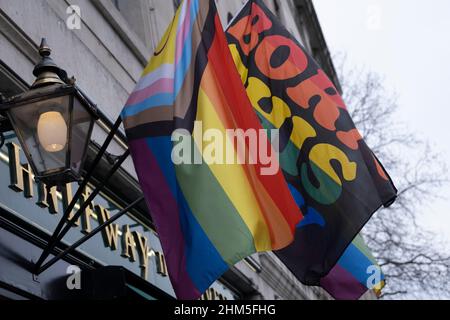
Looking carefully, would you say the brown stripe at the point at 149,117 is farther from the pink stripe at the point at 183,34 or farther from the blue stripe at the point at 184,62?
the pink stripe at the point at 183,34

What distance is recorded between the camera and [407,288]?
77.6 feet

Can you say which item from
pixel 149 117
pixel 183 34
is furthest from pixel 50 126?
pixel 183 34

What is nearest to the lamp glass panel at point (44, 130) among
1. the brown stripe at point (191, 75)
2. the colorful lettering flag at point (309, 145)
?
the brown stripe at point (191, 75)

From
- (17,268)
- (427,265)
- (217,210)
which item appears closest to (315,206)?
(217,210)

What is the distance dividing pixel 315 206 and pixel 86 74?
285cm

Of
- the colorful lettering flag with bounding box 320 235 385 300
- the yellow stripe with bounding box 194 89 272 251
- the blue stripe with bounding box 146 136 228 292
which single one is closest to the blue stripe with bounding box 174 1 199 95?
the yellow stripe with bounding box 194 89 272 251

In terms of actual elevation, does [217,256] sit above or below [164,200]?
below

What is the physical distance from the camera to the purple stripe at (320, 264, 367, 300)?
325 inches

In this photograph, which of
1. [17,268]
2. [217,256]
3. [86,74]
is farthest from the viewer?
[86,74]

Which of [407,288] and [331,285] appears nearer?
[331,285]

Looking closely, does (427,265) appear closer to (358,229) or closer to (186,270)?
(358,229)

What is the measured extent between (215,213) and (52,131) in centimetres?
119

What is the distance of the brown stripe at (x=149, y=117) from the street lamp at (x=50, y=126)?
45cm

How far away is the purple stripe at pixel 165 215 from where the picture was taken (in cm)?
557
